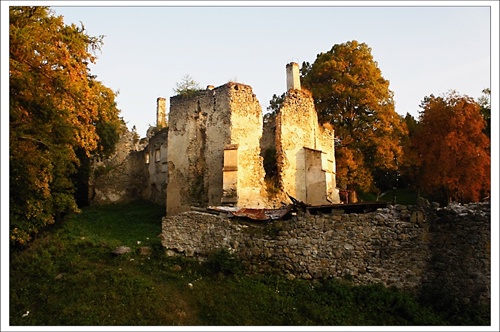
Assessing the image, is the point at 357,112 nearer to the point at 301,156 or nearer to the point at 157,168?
the point at 301,156

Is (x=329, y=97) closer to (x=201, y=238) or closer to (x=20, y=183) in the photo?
(x=201, y=238)

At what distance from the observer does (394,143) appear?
23.6 m

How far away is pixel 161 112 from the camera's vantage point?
3003 cm

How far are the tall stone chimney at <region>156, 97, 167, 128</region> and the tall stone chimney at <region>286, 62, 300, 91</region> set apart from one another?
10960 millimetres

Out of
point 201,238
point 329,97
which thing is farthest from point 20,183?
point 329,97

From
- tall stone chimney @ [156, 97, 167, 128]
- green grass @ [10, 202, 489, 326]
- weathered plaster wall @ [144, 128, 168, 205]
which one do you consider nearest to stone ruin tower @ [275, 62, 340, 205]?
weathered plaster wall @ [144, 128, 168, 205]

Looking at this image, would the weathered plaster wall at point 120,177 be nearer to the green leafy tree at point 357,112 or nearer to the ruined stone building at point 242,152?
the ruined stone building at point 242,152

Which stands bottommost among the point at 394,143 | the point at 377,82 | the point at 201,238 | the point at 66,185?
the point at 201,238

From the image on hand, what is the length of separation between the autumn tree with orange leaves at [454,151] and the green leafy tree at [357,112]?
4.88 feet

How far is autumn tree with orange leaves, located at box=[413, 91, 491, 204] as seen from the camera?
21625 millimetres

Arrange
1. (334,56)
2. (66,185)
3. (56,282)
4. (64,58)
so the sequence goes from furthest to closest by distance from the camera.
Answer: (334,56) → (66,185) → (64,58) → (56,282)

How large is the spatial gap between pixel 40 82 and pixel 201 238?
20.7ft

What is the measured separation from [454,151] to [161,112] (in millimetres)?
18280

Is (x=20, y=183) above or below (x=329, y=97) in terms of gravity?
below
